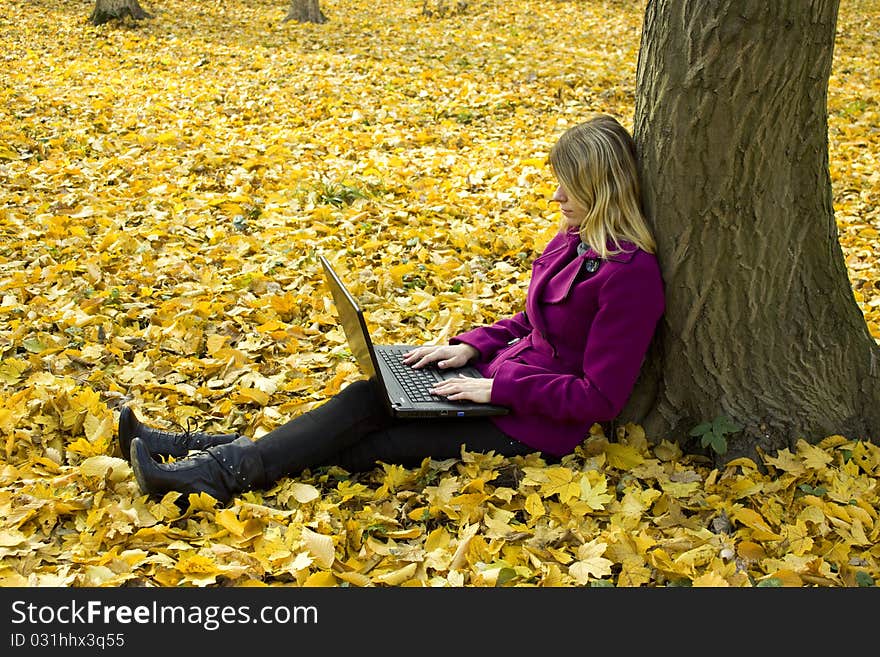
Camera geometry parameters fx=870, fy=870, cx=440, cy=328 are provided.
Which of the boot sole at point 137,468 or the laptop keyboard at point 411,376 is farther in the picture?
the laptop keyboard at point 411,376

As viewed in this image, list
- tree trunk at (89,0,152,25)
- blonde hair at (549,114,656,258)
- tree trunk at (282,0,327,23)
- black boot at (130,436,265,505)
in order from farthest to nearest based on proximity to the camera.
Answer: tree trunk at (282,0,327,23), tree trunk at (89,0,152,25), blonde hair at (549,114,656,258), black boot at (130,436,265,505)

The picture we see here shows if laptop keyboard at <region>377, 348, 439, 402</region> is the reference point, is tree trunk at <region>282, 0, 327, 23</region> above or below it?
above

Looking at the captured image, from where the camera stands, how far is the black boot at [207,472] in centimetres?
264

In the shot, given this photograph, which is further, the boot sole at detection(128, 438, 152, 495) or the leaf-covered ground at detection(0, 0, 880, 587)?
the boot sole at detection(128, 438, 152, 495)

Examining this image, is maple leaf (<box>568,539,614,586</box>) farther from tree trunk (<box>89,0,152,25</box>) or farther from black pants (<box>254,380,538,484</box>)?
tree trunk (<box>89,0,152,25</box>)

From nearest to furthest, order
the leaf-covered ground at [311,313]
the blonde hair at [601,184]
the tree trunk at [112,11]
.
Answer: the leaf-covered ground at [311,313], the blonde hair at [601,184], the tree trunk at [112,11]

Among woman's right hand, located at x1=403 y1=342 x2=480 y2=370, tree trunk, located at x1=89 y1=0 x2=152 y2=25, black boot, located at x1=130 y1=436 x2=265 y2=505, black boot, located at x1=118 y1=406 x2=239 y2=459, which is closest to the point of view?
black boot, located at x1=130 y1=436 x2=265 y2=505

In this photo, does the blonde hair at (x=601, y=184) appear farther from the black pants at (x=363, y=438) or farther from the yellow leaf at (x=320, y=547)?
the yellow leaf at (x=320, y=547)

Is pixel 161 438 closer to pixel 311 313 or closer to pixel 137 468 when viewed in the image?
pixel 137 468

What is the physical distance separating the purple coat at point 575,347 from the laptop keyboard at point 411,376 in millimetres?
230

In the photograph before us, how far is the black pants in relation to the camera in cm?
279

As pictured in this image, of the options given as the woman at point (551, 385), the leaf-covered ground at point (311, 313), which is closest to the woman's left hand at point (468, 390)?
the woman at point (551, 385)

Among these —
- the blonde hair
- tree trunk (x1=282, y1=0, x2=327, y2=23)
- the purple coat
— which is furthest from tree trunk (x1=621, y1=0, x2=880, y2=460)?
tree trunk (x1=282, y1=0, x2=327, y2=23)

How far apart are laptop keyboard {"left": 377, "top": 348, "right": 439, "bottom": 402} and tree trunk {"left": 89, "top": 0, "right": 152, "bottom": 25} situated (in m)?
10.4
